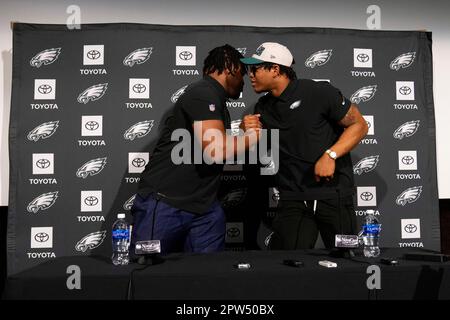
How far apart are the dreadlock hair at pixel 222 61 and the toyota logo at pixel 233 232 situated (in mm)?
1216

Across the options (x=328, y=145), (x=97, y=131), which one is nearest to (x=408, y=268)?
(x=328, y=145)

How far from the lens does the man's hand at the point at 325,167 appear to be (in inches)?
75.6

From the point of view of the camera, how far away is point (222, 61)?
7.13 feet

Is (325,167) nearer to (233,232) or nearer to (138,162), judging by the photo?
(233,232)

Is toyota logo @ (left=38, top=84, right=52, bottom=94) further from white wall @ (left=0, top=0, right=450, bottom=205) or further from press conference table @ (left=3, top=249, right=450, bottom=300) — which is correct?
press conference table @ (left=3, top=249, right=450, bottom=300)

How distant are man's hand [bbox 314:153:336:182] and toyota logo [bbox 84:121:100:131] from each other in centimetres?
163

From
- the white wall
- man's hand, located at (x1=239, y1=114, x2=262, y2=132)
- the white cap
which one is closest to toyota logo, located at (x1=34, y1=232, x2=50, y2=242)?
the white wall

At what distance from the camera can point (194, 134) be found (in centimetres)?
192

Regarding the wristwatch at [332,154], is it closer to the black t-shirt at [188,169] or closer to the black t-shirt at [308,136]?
the black t-shirt at [308,136]

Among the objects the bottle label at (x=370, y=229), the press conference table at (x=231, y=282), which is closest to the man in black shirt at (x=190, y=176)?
the press conference table at (x=231, y=282)

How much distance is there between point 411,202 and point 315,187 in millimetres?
1366

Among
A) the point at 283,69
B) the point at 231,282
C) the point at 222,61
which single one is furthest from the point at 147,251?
the point at 283,69

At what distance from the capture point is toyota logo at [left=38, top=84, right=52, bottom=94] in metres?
2.84

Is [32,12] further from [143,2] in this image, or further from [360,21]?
[360,21]
